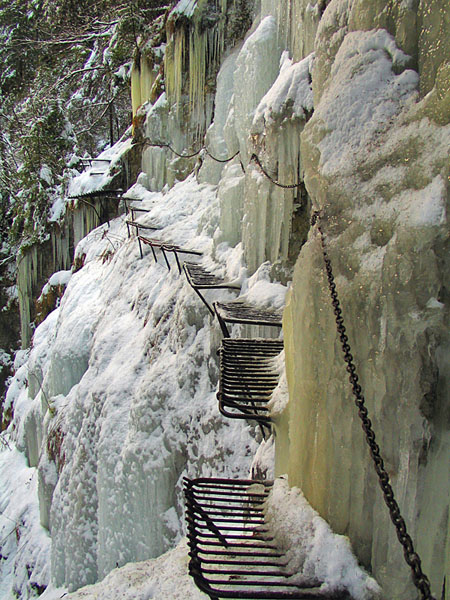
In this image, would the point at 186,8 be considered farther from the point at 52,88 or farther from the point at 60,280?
the point at 52,88

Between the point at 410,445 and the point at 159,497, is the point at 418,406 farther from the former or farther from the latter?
the point at 159,497

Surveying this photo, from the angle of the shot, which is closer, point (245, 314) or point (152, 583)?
point (152, 583)

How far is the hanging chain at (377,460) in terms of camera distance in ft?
4.15

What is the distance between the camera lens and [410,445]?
1.67m

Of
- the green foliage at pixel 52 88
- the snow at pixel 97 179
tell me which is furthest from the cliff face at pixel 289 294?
the green foliage at pixel 52 88

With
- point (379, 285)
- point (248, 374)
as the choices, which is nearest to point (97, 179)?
point (248, 374)

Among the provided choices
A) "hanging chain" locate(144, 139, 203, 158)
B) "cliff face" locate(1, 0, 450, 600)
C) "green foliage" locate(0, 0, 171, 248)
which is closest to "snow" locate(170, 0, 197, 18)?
"cliff face" locate(1, 0, 450, 600)

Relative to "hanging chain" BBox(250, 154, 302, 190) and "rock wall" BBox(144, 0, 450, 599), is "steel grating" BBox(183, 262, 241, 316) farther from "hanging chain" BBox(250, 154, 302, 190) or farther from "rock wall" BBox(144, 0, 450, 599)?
"rock wall" BBox(144, 0, 450, 599)

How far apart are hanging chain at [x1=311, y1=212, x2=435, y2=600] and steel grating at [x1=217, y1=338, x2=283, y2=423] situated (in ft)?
3.14

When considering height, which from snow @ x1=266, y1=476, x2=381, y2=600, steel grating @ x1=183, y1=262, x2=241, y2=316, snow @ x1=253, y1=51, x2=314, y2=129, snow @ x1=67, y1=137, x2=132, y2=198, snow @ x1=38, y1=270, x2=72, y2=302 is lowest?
snow @ x1=266, y1=476, x2=381, y2=600

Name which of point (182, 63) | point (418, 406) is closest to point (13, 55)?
point (182, 63)

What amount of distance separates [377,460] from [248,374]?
1.65 m

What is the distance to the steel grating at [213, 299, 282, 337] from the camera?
3.60 meters

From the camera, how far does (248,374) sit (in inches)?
125
